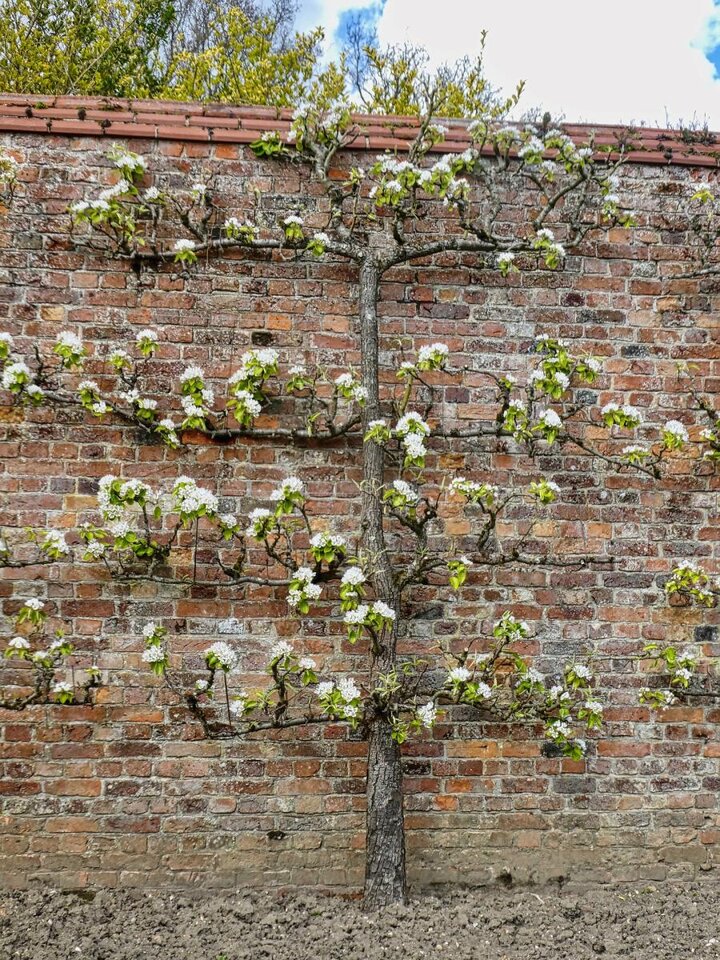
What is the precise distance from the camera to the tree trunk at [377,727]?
2.85m

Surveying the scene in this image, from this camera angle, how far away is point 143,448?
120 inches

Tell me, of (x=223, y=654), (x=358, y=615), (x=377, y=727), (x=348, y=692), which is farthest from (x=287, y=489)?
(x=377, y=727)

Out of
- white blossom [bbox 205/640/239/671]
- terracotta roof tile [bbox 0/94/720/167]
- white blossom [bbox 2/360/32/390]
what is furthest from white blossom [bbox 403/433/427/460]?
white blossom [bbox 2/360/32/390]

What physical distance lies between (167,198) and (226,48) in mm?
7983

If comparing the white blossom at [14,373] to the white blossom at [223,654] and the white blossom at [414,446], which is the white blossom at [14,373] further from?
the white blossom at [414,446]

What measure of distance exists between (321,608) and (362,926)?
1.10 meters

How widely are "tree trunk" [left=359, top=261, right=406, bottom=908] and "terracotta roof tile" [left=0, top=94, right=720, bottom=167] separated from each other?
649 mm

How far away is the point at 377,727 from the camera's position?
2.90m

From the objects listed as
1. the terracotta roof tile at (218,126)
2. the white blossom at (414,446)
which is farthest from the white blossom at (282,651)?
the terracotta roof tile at (218,126)

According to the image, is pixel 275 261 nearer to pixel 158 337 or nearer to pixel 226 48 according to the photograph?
pixel 158 337

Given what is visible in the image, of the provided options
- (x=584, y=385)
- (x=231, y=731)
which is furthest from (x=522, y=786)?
(x=584, y=385)

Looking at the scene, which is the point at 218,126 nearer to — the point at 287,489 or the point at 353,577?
the point at 287,489

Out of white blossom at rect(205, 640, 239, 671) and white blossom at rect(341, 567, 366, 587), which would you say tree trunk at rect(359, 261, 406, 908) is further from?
white blossom at rect(205, 640, 239, 671)

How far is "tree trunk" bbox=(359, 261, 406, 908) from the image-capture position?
2.85 m
